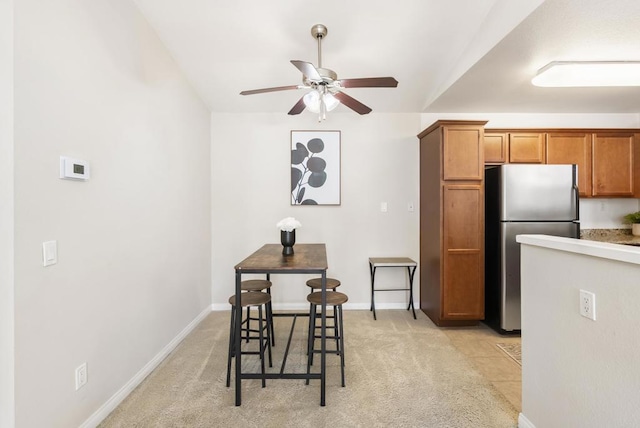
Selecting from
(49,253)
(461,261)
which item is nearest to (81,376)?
(49,253)

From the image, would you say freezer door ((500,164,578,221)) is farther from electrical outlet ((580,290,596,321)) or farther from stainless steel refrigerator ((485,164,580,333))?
electrical outlet ((580,290,596,321))

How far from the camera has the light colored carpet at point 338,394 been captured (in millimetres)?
1739

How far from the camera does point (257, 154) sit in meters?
3.64

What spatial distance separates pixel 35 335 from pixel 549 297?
250 cm

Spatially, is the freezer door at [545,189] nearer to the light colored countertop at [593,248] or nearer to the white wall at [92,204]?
the light colored countertop at [593,248]

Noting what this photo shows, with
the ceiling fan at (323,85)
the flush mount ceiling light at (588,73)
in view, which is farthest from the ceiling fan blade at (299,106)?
the flush mount ceiling light at (588,73)

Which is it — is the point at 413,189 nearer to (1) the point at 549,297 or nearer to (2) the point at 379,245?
(2) the point at 379,245

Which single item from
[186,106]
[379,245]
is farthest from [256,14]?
[379,245]

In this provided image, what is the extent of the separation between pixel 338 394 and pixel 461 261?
1.88m

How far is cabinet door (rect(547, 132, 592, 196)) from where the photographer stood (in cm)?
A: 329

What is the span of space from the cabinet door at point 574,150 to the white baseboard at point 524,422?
9.24 feet

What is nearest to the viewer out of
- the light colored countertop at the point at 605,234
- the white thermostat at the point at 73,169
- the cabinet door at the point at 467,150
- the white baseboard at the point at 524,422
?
the white thermostat at the point at 73,169

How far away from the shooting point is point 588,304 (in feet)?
4.01

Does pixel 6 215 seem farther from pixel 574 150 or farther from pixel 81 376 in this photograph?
pixel 574 150
